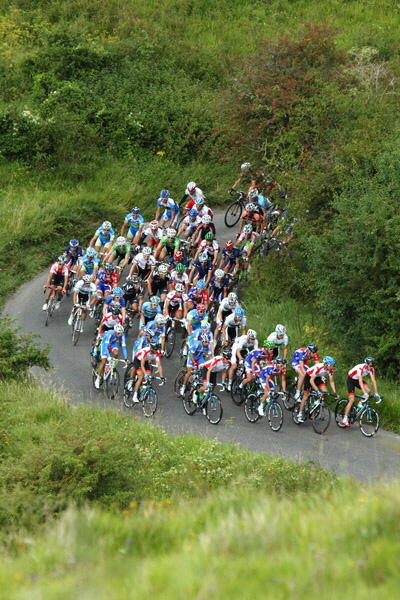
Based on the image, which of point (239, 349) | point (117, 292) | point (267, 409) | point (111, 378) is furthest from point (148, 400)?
point (117, 292)

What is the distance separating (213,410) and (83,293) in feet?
20.5

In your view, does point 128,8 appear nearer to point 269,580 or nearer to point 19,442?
point 19,442

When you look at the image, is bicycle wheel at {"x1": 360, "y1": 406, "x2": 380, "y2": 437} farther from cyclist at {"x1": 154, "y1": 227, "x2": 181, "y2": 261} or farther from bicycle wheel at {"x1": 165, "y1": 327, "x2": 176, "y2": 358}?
cyclist at {"x1": 154, "y1": 227, "x2": 181, "y2": 261}

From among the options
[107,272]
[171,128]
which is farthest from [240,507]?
[171,128]

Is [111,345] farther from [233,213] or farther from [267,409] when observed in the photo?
[233,213]

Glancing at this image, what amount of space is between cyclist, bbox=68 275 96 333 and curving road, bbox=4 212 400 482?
1.09 metres

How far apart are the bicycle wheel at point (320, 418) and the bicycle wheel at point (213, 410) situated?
7.53ft

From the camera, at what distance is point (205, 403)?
63.8ft

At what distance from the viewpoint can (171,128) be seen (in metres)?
37.4

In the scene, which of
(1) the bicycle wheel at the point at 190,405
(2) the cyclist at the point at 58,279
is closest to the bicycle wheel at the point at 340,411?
(1) the bicycle wheel at the point at 190,405

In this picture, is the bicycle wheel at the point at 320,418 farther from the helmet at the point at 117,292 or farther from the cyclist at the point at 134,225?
the cyclist at the point at 134,225

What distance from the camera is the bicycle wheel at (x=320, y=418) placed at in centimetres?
1934

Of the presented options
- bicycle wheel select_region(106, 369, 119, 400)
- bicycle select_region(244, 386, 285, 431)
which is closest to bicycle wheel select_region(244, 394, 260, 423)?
bicycle select_region(244, 386, 285, 431)

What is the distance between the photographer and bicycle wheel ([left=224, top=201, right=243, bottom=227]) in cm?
3112
